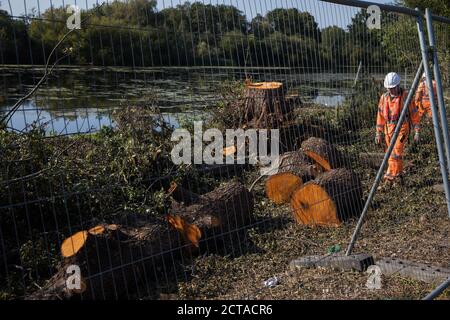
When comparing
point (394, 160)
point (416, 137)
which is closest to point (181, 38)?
point (394, 160)

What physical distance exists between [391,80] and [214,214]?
146 inches

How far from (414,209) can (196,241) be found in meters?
3.18

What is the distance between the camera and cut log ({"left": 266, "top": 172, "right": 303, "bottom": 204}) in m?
7.32

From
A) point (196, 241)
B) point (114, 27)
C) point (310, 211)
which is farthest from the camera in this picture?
point (310, 211)

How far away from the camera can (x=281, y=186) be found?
24.1 feet

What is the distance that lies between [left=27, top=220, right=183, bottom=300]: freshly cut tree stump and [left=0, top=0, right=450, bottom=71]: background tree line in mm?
1494

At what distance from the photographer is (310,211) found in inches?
260

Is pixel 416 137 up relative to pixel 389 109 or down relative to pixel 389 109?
down

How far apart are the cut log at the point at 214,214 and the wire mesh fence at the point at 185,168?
18 millimetres

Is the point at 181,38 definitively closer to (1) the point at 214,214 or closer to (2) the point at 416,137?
(1) the point at 214,214

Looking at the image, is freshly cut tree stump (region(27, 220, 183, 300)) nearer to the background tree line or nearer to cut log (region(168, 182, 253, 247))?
cut log (region(168, 182, 253, 247))
